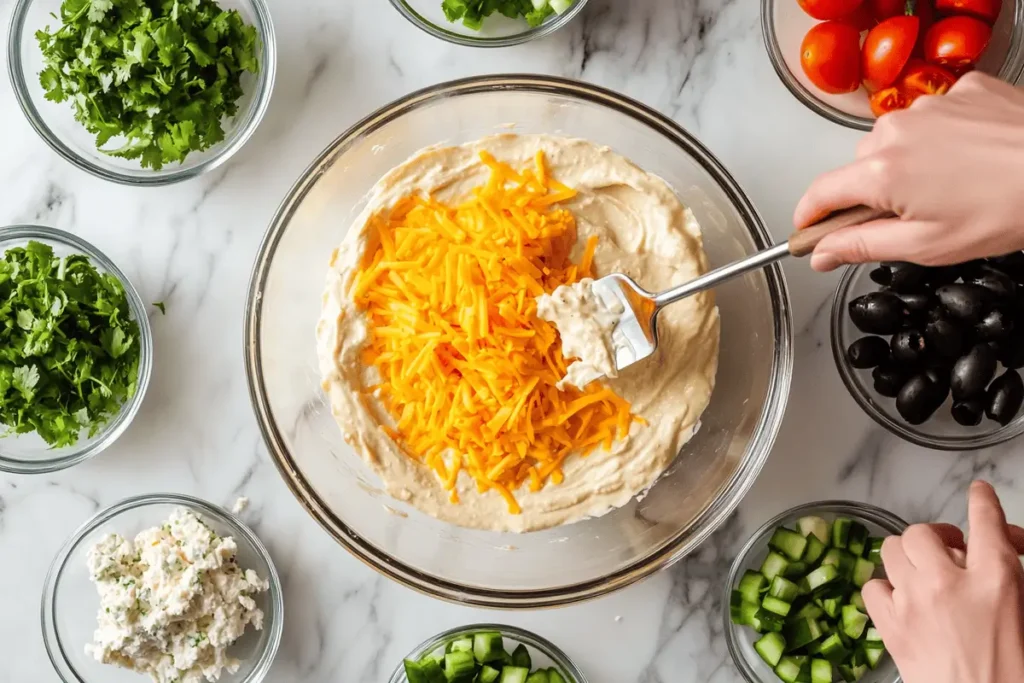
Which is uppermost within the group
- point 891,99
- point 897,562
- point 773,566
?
point 891,99

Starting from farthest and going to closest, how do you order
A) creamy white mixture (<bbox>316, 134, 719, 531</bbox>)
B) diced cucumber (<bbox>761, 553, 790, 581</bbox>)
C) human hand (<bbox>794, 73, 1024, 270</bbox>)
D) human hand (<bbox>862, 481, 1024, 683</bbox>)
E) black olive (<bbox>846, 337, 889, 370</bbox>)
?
diced cucumber (<bbox>761, 553, 790, 581</bbox>)
black olive (<bbox>846, 337, 889, 370</bbox>)
creamy white mixture (<bbox>316, 134, 719, 531</bbox>)
human hand (<bbox>862, 481, 1024, 683</bbox>)
human hand (<bbox>794, 73, 1024, 270</bbox>)

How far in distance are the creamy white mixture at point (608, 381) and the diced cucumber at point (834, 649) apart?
736mm

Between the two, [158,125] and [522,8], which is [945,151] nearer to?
[522,8]

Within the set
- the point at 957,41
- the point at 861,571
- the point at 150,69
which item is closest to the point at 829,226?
the point at 957,41

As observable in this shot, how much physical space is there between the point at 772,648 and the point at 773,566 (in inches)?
8.8

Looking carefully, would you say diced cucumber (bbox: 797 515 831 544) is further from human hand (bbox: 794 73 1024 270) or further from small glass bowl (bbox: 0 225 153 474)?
small glass bowl (bbox: 0 225 153 474)

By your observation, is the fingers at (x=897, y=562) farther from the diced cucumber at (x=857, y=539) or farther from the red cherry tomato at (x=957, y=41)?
the red cherry tomato at (x=957, y=41)

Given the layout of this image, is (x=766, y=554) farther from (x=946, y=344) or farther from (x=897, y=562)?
(x=946, y=344)

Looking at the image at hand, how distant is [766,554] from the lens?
8.82ft

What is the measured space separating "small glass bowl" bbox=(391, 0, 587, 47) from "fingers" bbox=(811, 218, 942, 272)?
1.09 m

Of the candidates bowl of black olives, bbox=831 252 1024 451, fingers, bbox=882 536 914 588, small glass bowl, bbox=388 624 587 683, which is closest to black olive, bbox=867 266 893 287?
bowl of black olives, bbox=831 252 1024 451

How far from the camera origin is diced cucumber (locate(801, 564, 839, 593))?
2.57 meters

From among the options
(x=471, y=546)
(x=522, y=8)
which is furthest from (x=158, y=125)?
(x=471, y=546)

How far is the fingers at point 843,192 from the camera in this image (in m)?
1.89
